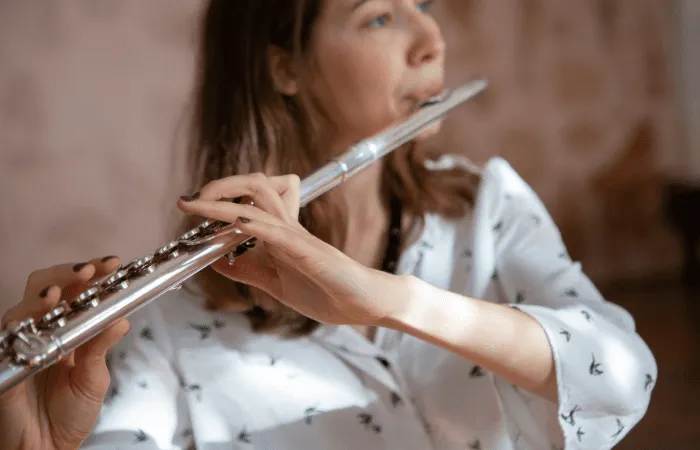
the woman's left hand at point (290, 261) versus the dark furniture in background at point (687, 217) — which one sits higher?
the woman's left hand at point (290, 261)

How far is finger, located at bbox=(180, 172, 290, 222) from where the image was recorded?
0.52m

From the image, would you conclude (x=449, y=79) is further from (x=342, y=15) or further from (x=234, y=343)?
(x=234, y=343)

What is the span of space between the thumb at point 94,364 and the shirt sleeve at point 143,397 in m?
0.13

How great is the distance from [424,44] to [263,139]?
9.5 inches

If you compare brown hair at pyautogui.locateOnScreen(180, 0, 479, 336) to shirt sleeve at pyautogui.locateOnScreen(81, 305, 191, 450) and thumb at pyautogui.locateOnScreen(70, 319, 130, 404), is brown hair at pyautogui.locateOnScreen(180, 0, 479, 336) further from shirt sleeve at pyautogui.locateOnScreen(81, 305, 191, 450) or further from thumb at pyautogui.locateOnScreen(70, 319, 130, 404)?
thumb at pyautogui.locateOnScreen(70, 319, 130, 404)

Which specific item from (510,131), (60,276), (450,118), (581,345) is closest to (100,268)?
(60,276)

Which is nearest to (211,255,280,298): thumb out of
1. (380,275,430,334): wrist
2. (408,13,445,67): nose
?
(380,275,430,334): wrist

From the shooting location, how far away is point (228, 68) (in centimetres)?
86

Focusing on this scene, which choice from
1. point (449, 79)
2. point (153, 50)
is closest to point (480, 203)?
point (153, 50)

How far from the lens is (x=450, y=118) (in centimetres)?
210

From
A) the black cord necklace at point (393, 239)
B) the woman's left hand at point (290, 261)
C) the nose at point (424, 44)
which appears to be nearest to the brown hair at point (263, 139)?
the black cord necklace at point (393, 239)

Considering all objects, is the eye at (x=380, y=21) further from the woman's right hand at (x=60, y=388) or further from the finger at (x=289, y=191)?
the woman's right hand at (x=60, y=388)

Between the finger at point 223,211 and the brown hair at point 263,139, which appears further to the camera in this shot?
the brown hair at point 263,139

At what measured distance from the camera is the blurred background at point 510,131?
1096 mm
